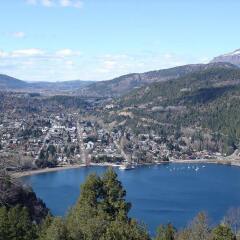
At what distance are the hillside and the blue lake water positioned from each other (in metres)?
12.9

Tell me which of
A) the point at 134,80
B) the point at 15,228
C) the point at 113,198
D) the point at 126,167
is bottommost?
the point at 126,167

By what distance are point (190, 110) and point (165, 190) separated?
36.3 m

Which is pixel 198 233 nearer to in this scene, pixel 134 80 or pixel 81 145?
pixel 81 145

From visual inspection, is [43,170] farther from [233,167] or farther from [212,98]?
[212,98]

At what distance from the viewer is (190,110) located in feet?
242

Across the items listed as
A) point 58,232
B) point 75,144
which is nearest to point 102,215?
point 58,232

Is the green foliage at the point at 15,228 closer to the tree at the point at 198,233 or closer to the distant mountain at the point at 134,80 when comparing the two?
the tree at the point at 198,233

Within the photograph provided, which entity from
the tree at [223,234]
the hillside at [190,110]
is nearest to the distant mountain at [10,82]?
the hillside at [190,110]

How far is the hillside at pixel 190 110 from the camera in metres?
65.1

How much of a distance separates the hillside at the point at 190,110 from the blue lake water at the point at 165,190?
42.4ft

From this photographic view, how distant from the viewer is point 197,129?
6788cm

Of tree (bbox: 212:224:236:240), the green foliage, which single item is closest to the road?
the green foliage

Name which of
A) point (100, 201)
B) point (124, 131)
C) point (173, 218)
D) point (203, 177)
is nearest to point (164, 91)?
point (124, 131)

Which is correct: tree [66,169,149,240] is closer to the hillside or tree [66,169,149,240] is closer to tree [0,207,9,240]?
tree [0,207,9,240]
